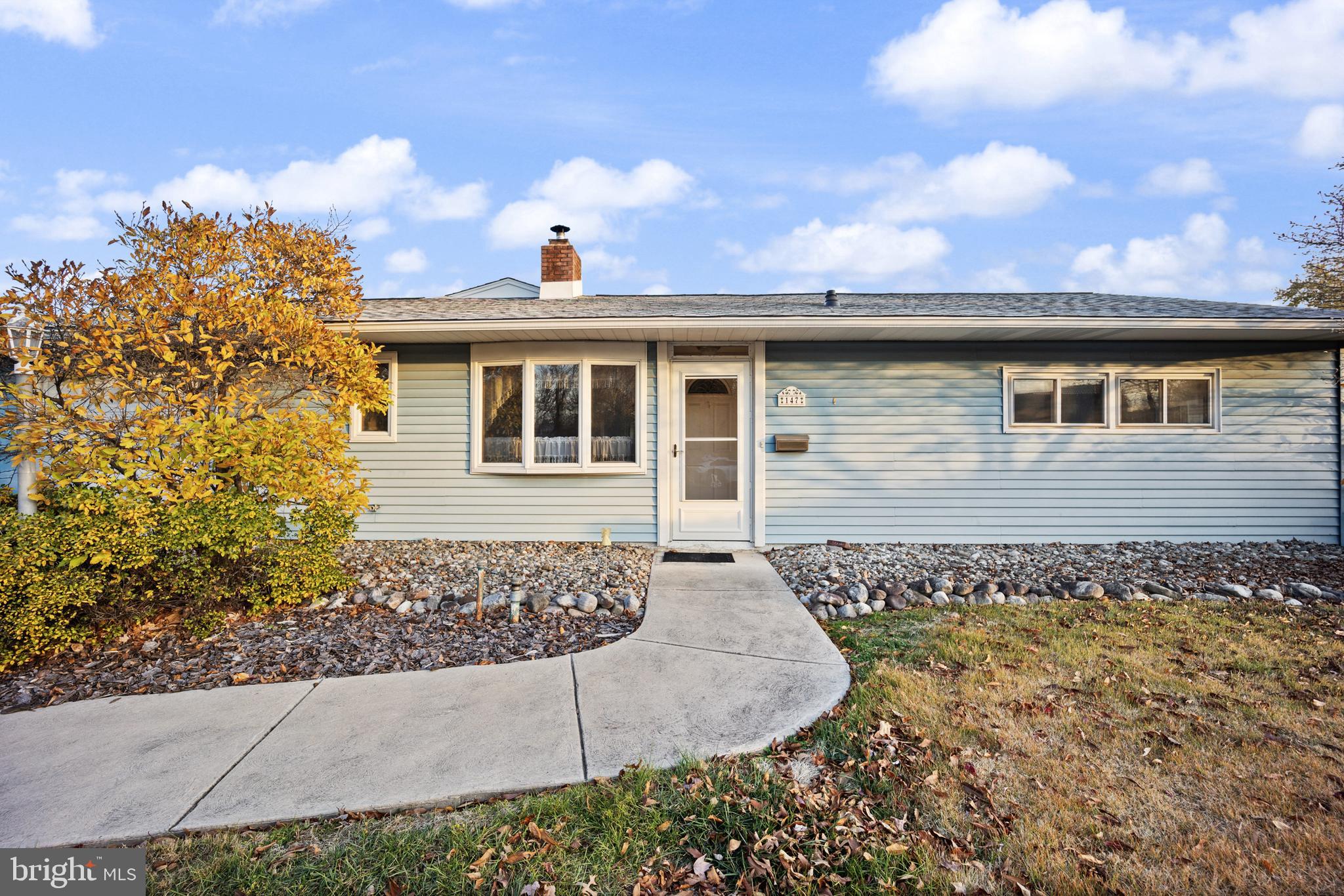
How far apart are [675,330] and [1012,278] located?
8644mm

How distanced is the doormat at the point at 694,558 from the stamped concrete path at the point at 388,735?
2.39 metres

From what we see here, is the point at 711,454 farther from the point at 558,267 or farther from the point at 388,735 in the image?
the point at 388,735

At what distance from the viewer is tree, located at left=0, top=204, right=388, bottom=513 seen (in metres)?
4.13

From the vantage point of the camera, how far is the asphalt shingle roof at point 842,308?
6.34 m

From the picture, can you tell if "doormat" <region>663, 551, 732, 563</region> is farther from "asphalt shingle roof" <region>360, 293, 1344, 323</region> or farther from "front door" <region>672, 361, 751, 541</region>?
"asphalt shingle roof" <region>360, 293, 1344, 323</region>

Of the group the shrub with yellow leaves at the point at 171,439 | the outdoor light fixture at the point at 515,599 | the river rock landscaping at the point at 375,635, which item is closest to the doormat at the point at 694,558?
the river rock landscaping at the point at 375,635

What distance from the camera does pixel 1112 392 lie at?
7098mm

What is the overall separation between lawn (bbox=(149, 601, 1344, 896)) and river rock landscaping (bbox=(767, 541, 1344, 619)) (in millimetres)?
1833

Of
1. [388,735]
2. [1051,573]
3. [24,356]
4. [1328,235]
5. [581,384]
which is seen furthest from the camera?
[581,384]

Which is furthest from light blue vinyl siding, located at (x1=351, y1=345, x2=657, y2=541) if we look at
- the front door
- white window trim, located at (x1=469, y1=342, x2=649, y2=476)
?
the front door

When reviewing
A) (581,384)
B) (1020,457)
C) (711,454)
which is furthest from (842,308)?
(581,384)

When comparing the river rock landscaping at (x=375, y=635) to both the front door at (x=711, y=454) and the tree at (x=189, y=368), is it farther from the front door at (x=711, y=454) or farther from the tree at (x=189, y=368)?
the front door at (x=711, y=454)

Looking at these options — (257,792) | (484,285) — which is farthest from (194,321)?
(484,285)

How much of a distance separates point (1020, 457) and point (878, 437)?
168 centimetres
